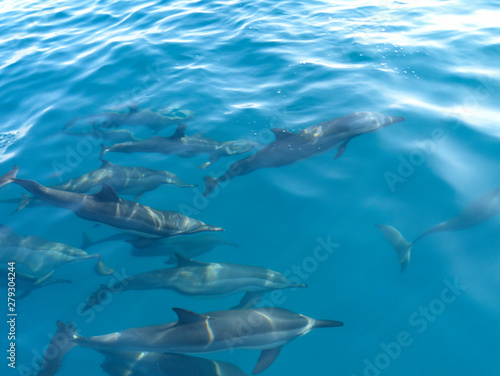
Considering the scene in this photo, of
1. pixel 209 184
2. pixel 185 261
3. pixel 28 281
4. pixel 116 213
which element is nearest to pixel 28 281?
pixel 28 281

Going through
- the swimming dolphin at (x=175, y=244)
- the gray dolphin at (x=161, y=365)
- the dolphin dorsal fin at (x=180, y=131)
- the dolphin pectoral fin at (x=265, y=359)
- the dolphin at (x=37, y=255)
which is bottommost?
the dolphin pectoral fin at (x=265, y=359)

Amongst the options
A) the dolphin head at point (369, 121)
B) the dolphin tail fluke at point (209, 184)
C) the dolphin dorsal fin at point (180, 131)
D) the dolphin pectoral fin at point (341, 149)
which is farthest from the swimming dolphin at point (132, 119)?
the dolphin head at point (369, 121)

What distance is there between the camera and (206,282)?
6324mm

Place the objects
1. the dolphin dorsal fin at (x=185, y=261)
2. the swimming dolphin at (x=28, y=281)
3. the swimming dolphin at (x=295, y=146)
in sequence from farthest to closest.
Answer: the swimming dolphin at (x=295, y=146) < the swimming dolphin at (x=28, y=281) < the dolphin dorsal fin at (x=185, y=261)

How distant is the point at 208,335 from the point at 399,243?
337cm

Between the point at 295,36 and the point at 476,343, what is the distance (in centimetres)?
1073

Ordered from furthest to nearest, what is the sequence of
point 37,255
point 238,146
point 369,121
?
1. point 238,146
2. point 369,121
3. point 37,255

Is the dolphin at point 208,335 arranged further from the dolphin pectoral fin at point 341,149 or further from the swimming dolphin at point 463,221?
the dolphin pectoral fin at point 341,149

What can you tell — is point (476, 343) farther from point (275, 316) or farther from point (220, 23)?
point (220, 23)

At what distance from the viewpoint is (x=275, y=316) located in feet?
18.8

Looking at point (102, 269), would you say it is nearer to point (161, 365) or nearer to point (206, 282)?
point (206, 282)

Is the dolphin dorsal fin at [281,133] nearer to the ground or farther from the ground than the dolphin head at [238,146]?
farther from the ground

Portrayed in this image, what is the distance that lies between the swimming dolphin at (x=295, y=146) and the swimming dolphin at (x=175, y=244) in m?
1.26

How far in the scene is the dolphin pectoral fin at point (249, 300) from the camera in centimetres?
615
